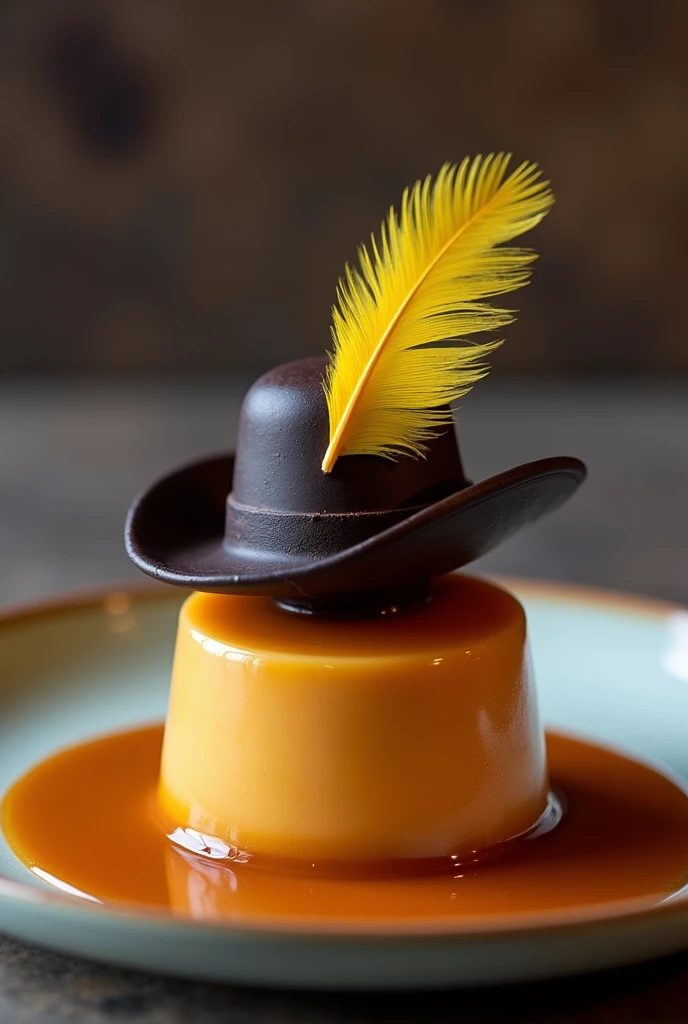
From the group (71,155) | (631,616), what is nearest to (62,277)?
(71,155)

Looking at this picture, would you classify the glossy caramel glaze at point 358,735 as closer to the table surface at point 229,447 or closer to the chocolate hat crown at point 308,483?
the chocolate hat crown at point 308,483

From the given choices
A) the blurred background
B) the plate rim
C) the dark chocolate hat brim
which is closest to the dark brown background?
the blurred background

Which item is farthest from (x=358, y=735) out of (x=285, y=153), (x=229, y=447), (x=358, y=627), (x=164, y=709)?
(x=285, y=153)

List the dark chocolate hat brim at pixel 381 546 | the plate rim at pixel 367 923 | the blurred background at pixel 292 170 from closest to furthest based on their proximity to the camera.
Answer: the plate rim at pixel 367 923
the dark chocolate hat brim at pixel 381 546
the blurred background at pixel 292 170

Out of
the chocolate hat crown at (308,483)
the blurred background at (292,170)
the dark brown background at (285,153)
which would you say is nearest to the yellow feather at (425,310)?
the chocolate hat crown at (308,483)

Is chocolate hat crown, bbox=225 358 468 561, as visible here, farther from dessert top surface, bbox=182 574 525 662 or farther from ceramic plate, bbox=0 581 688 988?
ceramic plate, bbox=0 581 688 988
